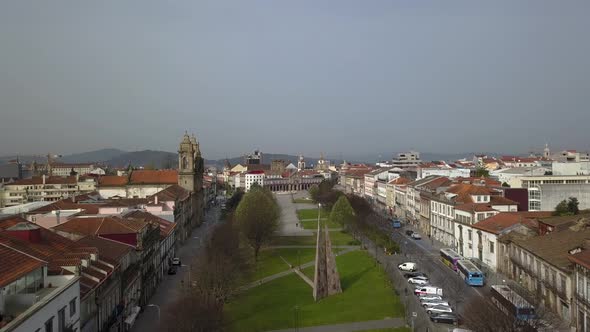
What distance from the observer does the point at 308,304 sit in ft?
131

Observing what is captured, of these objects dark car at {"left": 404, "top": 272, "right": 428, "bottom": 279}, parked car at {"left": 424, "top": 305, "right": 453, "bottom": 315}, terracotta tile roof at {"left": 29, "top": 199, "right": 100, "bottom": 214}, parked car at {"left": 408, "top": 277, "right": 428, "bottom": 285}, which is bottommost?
dark car at {"left": 404, "top": 272, "right": 428, "bottom": 279}

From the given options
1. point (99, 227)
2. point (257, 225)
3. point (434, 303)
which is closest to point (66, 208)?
point (257, 225)

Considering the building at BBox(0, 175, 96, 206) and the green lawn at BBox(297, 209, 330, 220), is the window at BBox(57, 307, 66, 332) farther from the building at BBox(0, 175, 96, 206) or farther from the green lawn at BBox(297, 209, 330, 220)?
the building at BBox(0, 175, 96, 206)

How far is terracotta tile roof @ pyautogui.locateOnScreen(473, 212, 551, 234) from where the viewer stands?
164 feet

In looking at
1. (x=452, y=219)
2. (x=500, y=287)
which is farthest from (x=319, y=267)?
(x=452, y=219)

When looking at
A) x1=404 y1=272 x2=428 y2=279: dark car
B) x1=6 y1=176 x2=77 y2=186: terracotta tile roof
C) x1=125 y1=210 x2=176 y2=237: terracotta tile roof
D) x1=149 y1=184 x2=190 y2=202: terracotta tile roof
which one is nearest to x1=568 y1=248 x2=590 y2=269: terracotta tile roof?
x1=404 y1=272 x2=428 y2=279: dark car

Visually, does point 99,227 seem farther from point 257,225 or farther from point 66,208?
point 66,208

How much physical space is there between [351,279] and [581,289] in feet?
68.1

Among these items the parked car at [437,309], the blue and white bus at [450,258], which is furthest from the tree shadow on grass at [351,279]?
the parked car at [437,309]

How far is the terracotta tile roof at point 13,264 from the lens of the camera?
61.3 feet

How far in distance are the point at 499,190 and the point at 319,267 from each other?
3502cm

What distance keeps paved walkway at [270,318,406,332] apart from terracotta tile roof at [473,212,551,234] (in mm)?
20679

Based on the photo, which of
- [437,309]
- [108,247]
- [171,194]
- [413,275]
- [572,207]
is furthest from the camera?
[171,194]

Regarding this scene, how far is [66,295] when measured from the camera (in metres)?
22.4
